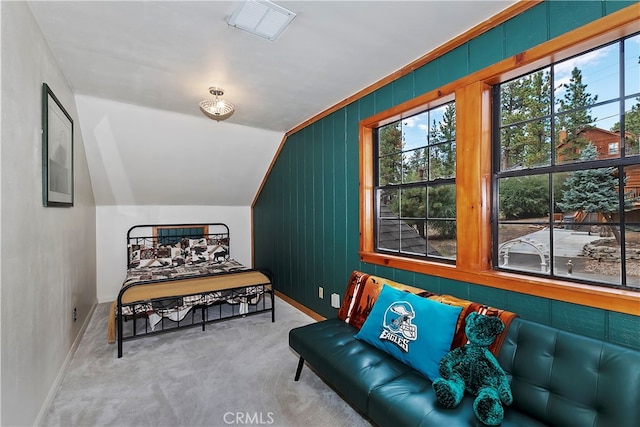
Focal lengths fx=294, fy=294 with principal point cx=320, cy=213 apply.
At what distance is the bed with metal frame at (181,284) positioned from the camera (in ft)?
9.66

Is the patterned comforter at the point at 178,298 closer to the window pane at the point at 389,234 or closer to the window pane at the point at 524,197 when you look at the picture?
the window pane at the point at 389,234

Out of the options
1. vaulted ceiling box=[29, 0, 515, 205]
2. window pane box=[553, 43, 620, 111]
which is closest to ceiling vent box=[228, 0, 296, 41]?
vaulted ceiling box=[29, 0, 515, 205]

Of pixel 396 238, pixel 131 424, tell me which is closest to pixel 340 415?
pixel 131 424

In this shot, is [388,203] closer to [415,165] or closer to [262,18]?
[415,165]

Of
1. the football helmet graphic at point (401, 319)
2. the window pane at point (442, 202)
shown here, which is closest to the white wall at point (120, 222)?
the window pane at point (442, 202)

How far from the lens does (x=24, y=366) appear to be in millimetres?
1613

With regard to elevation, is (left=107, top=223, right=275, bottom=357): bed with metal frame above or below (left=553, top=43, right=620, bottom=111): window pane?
below

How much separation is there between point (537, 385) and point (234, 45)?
271 centimetres

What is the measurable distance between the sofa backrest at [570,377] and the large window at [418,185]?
35.3 inches

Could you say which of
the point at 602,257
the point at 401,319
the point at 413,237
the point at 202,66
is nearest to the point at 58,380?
the point at 401,319

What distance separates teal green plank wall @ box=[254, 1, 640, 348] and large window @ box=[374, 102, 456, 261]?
0.23 m

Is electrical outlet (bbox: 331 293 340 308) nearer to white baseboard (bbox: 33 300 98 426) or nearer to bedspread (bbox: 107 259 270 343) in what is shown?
bedspread (bbox: 107 259 270 343)

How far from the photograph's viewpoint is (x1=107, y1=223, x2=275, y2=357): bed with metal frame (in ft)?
9.66

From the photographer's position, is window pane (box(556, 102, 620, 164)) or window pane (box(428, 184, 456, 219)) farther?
window pane (box(428, 184, 456, 219))
